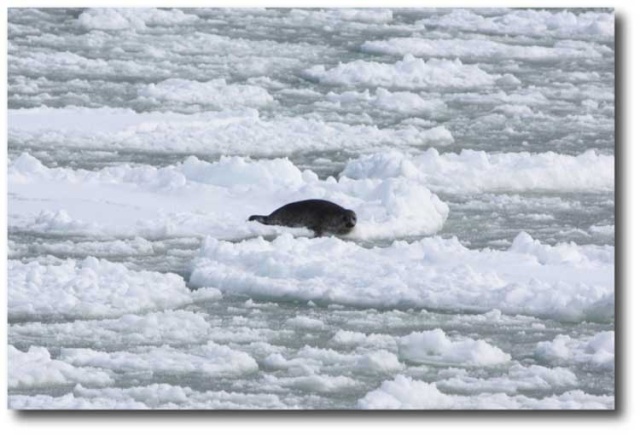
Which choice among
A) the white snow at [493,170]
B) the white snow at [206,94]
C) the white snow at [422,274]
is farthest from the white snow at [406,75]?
the white snow at [422,274]

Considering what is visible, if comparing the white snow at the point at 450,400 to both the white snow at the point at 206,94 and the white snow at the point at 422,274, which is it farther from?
the white snow at the point at 206,94

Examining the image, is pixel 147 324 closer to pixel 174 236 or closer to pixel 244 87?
pixel 174 236

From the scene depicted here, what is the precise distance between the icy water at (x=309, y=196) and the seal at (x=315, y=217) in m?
0.09

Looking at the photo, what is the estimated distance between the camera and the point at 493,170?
32.9 feet

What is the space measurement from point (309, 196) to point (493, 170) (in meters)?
1.32

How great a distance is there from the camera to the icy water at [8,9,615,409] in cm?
651

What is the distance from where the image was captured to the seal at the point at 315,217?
8.60m

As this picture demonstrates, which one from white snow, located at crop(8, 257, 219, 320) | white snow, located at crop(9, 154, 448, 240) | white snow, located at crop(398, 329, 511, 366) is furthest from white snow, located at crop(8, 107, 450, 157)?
white snow, located at crop(398, 329, 511, 366)

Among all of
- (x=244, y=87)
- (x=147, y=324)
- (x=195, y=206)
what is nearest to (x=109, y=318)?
(x=147, y=324)

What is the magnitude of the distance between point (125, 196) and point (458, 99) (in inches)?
155

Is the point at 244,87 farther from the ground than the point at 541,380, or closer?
farther from the ground

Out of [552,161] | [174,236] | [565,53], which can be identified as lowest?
[174,236]

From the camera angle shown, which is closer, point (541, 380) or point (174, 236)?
point (541, 380)

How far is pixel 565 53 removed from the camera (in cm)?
1350
